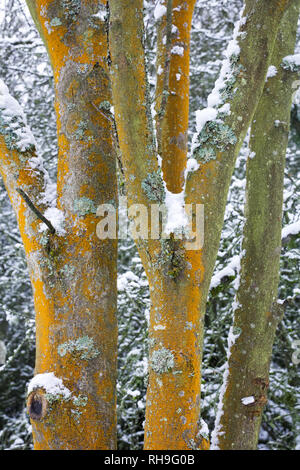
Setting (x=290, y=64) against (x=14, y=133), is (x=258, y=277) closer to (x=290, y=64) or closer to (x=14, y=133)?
(x=290, y=64)

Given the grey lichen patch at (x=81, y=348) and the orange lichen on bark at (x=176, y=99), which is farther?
the orange lichen on bark at (x=176, y=99)

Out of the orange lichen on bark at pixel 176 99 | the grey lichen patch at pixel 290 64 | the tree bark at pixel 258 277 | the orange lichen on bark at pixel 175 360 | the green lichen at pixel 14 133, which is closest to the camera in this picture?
the orange lichen on bark at pixel 175 360

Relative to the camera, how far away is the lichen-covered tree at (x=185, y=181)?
3.43 ft

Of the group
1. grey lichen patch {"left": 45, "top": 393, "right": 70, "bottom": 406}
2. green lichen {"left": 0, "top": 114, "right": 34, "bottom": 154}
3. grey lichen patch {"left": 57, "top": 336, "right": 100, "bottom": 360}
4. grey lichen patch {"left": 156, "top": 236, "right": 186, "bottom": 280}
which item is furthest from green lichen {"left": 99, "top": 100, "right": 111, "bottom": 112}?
grey lichen patch {"left": 45, "top": 393, "right": 70, "bottom": 406}

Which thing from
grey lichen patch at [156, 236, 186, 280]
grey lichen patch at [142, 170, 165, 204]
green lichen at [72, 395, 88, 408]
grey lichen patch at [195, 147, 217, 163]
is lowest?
green lichen at [72, 395, 88, 408]

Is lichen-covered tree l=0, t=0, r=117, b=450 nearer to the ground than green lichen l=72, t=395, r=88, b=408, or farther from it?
farther from it

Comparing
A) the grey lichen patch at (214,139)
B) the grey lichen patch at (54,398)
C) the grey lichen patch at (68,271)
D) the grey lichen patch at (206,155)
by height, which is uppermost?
the grey lichen patch at (214,139)

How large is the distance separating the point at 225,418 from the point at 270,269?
1.89 ft

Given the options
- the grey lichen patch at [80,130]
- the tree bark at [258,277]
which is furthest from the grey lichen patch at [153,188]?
the tree bark at [258,277]

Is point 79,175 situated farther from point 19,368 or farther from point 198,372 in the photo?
point 19,368

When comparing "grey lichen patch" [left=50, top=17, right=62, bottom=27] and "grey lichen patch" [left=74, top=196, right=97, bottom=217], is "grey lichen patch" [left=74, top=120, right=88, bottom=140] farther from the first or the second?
"grey lichen patch" [left=50, top=17, right=62, bottom=27]

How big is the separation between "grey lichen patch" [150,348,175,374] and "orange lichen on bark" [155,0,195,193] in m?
0.56

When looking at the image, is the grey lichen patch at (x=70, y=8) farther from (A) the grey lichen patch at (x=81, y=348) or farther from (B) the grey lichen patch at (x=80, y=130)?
(A) the grey lichen patch at (x=81, y=348)

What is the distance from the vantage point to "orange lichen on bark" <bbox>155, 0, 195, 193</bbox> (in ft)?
4.64
